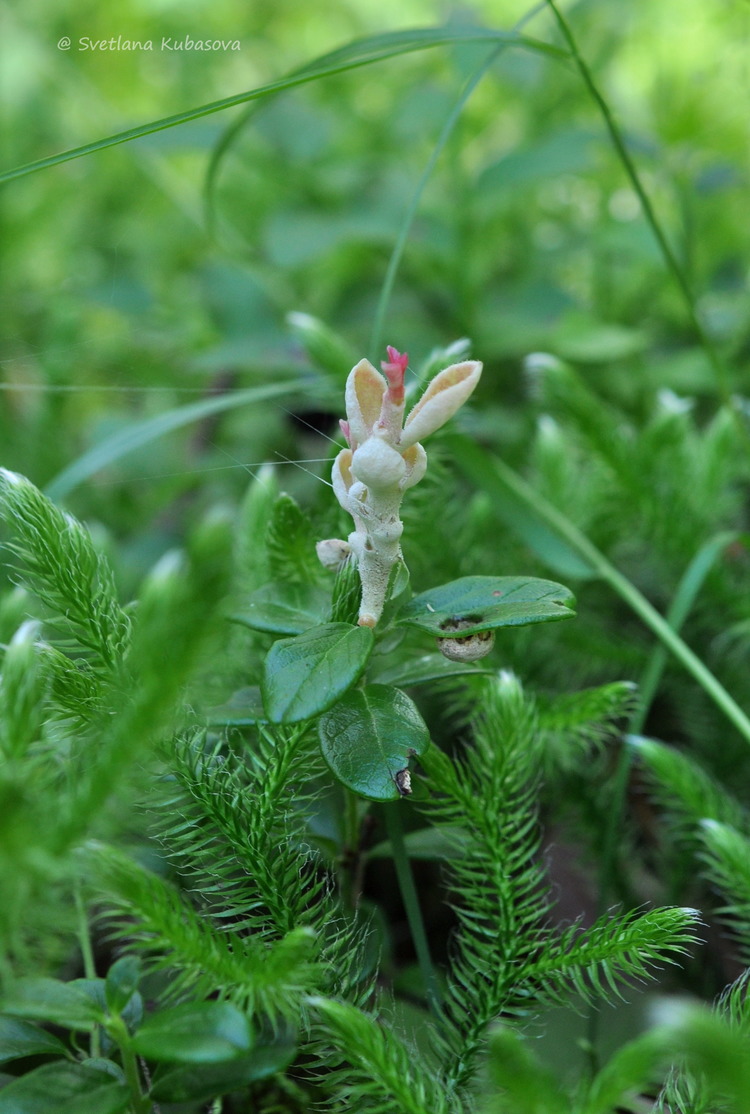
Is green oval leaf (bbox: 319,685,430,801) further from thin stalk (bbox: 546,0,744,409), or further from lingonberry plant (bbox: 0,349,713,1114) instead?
thin stalk (bbox: 546,0,744,409)

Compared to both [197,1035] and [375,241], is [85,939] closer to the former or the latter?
[197,1035]

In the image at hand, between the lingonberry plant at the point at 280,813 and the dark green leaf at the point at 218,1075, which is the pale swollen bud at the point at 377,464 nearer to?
the lingonberry plant at the point at 280,813

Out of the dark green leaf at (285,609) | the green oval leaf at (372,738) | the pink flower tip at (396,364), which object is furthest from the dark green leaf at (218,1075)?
the pink flower tip at (396,364)

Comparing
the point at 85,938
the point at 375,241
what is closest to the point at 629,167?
the point at 375,241

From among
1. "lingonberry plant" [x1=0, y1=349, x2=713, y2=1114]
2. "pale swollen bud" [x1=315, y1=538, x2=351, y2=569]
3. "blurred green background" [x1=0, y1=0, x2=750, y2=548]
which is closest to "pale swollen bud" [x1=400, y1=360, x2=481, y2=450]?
"lingonberry plant" [x1=0, y1=349, x2=713, y2=1114]

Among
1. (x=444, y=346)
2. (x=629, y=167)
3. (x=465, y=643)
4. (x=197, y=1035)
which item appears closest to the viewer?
(x=197, y=1035)

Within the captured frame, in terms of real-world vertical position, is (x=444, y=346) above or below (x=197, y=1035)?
above
